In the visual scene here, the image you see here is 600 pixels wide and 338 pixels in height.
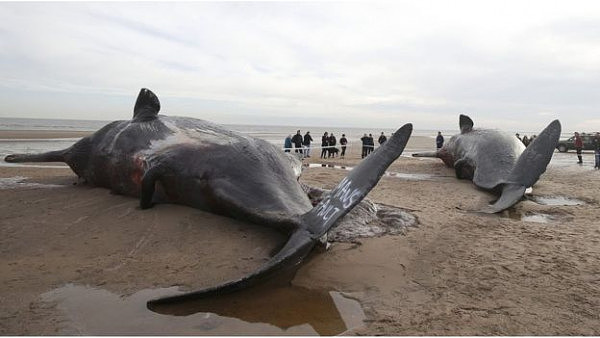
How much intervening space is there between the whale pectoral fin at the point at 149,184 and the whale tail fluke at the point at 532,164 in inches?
245

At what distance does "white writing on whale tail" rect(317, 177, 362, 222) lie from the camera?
4372 mm

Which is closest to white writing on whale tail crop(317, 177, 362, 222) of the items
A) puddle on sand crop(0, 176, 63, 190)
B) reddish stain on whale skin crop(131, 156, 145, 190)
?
reddish stain on whale skin crop(131, 156, 145, 190)

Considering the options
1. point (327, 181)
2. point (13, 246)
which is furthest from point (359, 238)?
point (327, 181)

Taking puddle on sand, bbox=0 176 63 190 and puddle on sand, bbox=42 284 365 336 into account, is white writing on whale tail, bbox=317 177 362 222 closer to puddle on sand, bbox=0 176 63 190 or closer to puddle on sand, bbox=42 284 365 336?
puddle on sand, bbox=42 284 365 336

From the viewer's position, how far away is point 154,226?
19.2ft

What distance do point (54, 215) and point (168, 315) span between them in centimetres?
404

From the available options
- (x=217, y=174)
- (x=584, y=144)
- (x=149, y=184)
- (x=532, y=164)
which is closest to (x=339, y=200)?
(x=217, y=174)

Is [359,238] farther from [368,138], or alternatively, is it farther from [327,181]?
[368,138]

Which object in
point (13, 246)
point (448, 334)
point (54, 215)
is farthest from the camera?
point (54, 215)

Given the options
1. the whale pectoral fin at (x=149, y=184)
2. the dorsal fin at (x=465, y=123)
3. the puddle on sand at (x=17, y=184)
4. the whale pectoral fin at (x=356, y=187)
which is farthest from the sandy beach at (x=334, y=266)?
the dorsal fin at (x=465, y=123)

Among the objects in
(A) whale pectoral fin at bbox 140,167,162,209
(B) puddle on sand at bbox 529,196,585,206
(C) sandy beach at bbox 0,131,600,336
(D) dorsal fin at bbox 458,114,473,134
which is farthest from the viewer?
(D) dorsal fin at bbox 458,114,473,134

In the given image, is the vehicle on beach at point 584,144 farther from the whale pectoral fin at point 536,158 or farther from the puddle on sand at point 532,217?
the puddle on sand at point 532,217

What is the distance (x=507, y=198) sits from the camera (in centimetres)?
838

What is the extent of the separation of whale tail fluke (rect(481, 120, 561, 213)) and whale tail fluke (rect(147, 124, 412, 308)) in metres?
4.84
